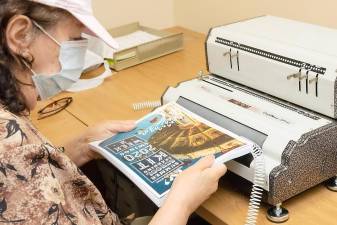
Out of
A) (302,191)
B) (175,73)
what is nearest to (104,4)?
(175,73)

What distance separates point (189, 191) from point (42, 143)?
316 millimetres

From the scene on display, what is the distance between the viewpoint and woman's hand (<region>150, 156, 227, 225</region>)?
36.3 inches

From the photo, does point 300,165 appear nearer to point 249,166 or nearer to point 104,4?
point 249,166

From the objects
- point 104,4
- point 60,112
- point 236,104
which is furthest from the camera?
point 104,4

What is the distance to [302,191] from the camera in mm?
1027

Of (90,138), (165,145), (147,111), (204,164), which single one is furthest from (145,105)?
(204,164)

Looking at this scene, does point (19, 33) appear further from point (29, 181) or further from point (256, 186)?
point (256, 186)

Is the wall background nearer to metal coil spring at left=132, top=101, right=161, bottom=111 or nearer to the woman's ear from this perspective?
metal coil spring at left=132, top=101, right=161, bottom=111

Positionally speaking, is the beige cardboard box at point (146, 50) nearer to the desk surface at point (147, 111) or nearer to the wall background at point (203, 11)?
the desk surface at point (147, 111)

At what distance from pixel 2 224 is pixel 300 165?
619mm

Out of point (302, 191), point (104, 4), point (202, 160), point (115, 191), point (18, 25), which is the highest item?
point (18, 25)

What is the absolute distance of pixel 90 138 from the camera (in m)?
1.26

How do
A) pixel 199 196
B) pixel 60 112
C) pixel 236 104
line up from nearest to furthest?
pixel 199 196 → pixel 236 104 → pixel 60 112

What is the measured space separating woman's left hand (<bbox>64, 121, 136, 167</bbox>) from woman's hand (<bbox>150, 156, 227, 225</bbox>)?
286 millimetres
